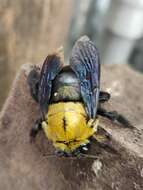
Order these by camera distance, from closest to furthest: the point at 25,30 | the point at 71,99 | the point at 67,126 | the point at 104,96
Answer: the point at 67,126, the point at 71,99, the point at 104,96, the point at 25,30

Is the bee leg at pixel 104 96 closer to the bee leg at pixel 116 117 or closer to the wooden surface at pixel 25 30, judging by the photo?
the bee leg at pixel 116 117

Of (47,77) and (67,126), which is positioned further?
(47,77)

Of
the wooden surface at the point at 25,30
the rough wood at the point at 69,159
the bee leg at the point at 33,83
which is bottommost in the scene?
the rough wood at the point at 69,159

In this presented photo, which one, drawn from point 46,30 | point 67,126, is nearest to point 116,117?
point 67,126

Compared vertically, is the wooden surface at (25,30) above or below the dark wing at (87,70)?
above

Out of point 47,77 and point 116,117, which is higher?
point 47,77

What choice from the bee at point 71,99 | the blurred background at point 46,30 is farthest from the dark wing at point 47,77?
the blurred background at point 46,30

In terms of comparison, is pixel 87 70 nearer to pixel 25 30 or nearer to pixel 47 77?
pixel 47 77

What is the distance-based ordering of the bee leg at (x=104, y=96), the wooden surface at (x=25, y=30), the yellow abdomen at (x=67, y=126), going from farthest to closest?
the wooden surface at (x=25, y=30)
the bee leg at (x=104, y=96)
the yellow abdomen at (x=67, y=126)
